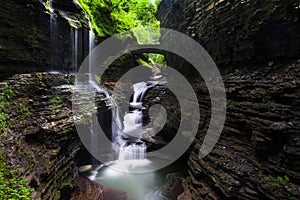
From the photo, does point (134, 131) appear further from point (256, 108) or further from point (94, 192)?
point (256, 108)

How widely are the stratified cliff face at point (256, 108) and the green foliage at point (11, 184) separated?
4516 mm

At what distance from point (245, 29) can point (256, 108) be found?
264 cm

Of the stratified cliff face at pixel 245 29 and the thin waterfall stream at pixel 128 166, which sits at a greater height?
the stratified cliff face at pixel 245 29

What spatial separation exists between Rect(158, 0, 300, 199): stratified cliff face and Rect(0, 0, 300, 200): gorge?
0.08 ft

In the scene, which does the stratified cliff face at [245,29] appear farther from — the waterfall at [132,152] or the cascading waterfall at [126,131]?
the waterfall at [132,152]

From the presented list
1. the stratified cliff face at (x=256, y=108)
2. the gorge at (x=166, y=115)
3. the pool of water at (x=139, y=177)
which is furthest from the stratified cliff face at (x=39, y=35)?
the stratified cliff face at (x=256, y=108)

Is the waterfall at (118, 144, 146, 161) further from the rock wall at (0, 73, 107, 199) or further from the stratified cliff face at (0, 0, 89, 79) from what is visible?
the stratified cliff face at (0, 0, 89, 79)

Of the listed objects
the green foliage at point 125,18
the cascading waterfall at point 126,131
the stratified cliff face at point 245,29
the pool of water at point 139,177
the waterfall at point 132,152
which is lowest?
the pool of water at point 139,177

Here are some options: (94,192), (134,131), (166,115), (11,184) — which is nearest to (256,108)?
(11,184)

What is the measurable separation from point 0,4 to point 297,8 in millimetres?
9257

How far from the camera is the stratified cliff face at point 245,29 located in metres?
4.59

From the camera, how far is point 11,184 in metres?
3.62

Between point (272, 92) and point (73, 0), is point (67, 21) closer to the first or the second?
point (73, 0)

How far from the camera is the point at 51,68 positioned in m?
9.19
